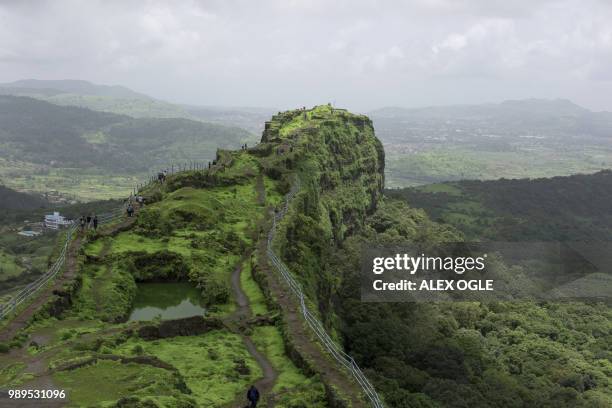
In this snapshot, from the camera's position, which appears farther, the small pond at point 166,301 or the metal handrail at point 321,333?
the small pond at point 166,301

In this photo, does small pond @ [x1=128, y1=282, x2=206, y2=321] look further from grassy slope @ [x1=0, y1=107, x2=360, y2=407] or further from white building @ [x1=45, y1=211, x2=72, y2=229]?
white building @ [x1=45, y1=211, x2=72, y2=229]

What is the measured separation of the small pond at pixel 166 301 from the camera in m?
31.0

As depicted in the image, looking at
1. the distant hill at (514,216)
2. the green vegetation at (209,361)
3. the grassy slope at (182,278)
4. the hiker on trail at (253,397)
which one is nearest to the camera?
the hiker on trail at (253,397)

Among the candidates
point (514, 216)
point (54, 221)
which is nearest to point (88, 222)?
point (54, 221)

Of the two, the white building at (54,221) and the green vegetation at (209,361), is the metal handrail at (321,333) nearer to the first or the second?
the green vegetation at (209,361)

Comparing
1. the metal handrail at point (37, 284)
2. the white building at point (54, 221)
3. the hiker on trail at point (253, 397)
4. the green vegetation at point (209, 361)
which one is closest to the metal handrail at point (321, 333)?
the green vegetation at point (209, 361)

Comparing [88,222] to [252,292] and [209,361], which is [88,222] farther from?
[209,361]

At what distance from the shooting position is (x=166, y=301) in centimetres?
3309

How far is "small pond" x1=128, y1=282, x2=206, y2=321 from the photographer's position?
31.0 metres

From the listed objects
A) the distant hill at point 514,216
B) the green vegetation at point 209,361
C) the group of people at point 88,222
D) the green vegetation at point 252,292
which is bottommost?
the distant hill at point 514,216

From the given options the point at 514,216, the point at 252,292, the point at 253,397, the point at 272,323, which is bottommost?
the point at 514,216

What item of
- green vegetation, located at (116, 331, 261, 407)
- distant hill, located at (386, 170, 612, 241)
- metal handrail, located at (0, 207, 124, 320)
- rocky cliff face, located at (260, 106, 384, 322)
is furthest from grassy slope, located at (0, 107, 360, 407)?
distant hill, located at (386, 170, 612, 241)

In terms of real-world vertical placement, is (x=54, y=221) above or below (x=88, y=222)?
below

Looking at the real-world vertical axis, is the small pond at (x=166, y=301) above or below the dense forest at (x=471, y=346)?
above
